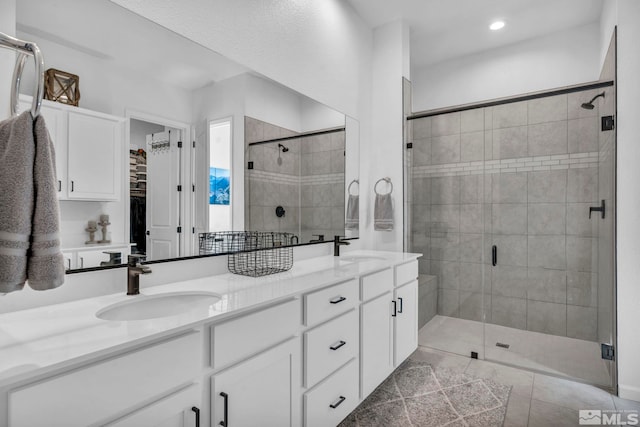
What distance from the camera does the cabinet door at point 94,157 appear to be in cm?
124

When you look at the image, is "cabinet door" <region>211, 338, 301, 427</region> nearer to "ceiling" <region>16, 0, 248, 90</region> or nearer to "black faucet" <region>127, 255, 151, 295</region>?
"black faucet" <region>127, 255, 151, 295</region>

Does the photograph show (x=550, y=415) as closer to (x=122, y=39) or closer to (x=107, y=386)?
(x=107, y=386)

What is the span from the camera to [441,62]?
3.71m

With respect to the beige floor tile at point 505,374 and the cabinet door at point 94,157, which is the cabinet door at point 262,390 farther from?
the beige floor tile at point 505,374

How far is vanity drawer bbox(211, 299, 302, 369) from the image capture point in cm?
111

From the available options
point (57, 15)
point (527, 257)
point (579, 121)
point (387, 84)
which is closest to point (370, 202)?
point (387, 84)

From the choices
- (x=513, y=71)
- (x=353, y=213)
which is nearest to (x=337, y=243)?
(x=353, y=213)

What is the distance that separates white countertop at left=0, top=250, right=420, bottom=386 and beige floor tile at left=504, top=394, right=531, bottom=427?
1281 mm

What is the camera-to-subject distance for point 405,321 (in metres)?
2.43

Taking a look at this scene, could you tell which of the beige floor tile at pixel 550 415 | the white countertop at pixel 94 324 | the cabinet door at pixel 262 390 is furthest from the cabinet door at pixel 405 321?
the cabinet door at pixel 262 390

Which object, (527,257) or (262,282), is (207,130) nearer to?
(262,282)

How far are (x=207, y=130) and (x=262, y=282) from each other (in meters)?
0.75

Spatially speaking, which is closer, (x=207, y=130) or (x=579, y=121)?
(x=207, y=130)

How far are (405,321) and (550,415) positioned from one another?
0.91m
